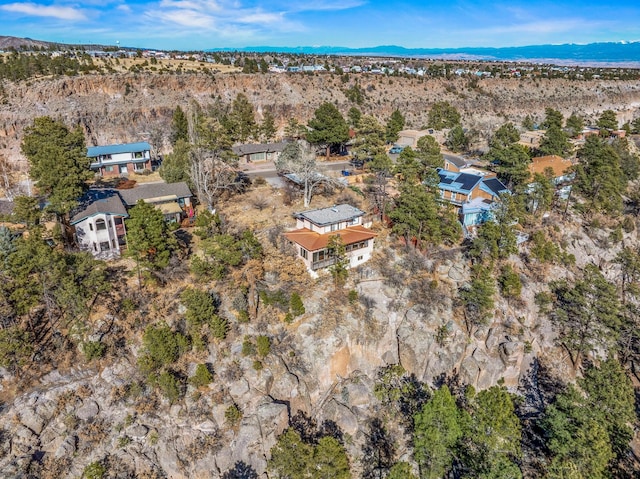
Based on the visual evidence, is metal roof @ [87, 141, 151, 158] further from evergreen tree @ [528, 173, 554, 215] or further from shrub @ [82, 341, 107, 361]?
evergreen tree @ [528, 173, 554, 215]

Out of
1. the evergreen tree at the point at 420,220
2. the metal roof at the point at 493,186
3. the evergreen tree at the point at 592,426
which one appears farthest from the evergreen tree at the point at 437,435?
the metal roof at the point at 493,186

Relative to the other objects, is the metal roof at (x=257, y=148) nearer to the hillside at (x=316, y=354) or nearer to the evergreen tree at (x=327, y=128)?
the evergreen tree at (x=327, y=128)

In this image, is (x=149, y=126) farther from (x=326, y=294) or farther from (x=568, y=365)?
(x=568, y=365)

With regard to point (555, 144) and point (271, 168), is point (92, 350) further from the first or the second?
point (555, 144)

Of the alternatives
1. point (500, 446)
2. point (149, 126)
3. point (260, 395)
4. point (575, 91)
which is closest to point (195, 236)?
point (260, 395)

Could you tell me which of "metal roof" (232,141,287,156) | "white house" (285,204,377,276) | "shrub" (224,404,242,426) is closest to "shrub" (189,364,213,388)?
"shrub" (224,404,242,426)

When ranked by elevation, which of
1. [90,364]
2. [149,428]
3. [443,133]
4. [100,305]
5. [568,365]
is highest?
[443,133]

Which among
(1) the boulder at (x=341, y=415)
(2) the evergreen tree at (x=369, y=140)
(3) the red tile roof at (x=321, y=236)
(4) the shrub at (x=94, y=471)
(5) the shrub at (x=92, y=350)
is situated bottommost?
(1) the boulder at (x=341, y=415)
